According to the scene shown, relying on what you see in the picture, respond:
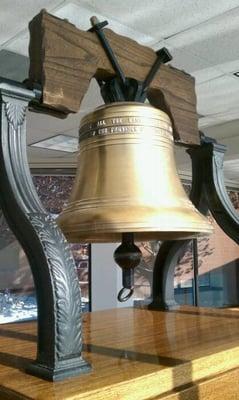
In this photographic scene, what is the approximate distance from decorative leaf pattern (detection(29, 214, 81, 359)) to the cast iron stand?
1.90ft

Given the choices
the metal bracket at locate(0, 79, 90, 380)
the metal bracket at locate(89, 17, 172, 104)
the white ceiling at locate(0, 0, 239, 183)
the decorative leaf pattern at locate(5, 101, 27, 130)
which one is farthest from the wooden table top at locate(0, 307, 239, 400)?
the white ceiling at locate(0, 0, 239, 183)

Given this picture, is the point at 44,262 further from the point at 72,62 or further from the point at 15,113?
the point at 72,62

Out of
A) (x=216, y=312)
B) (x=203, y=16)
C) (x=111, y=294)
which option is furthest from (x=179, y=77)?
(x=111, y=294)

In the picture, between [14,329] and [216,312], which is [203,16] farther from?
[14,329]

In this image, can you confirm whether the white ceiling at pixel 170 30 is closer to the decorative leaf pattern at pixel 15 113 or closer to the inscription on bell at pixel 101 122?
the inscription on bell at pixel 101 122

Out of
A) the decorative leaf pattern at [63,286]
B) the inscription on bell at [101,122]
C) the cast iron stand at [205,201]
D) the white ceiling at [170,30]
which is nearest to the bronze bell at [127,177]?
the inscription on bell at [101,122]

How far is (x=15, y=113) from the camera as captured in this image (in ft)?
2.73

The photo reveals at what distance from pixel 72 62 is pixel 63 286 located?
0.47 metres

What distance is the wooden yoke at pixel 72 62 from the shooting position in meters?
0.91

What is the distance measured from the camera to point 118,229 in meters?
0.86

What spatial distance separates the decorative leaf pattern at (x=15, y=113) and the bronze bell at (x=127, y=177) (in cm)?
19

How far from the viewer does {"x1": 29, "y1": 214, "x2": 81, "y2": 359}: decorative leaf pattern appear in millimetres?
724

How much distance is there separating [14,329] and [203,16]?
1516mm

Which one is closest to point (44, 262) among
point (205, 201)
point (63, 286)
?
point (63, 286)
